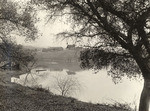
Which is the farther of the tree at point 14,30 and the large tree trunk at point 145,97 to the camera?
the tree at point 14,30

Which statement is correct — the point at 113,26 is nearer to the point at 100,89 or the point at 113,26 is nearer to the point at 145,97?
the point at 145,97

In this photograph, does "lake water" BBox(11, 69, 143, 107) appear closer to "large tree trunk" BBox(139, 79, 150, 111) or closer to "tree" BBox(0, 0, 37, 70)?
"tree" BBox(0, 0, 37, 70)

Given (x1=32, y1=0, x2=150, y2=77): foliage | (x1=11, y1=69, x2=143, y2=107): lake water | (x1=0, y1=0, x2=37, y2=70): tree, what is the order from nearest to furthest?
1. (x1=32, y1=0, x2=150, y2=77): foliage
2. (x1=0, y1=0, x2=37, y2=70): tree
3. (x1=11, y1=69, x2=143, y2=107): lake water

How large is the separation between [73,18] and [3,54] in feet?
27.5

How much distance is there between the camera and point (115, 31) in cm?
1212

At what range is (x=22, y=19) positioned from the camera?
2100 cm

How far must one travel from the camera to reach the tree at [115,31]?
11537 millimetres

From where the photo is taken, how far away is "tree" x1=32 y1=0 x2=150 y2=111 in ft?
37.9

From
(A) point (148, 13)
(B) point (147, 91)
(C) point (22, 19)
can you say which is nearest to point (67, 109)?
(B) point (147, 91)

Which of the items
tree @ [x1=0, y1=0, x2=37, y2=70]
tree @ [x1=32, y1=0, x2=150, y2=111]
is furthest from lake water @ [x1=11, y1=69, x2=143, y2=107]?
tree @ [x1=32, y1=0, x2=150, y2=111]

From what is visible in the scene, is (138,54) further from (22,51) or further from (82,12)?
(22,51)

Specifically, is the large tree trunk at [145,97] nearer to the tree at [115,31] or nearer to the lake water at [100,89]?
the tree at [115,31]

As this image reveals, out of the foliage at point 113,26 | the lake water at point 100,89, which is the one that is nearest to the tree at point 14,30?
the foliage at point 113,26

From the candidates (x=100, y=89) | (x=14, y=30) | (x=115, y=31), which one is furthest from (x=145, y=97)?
(x=100, y=89)
